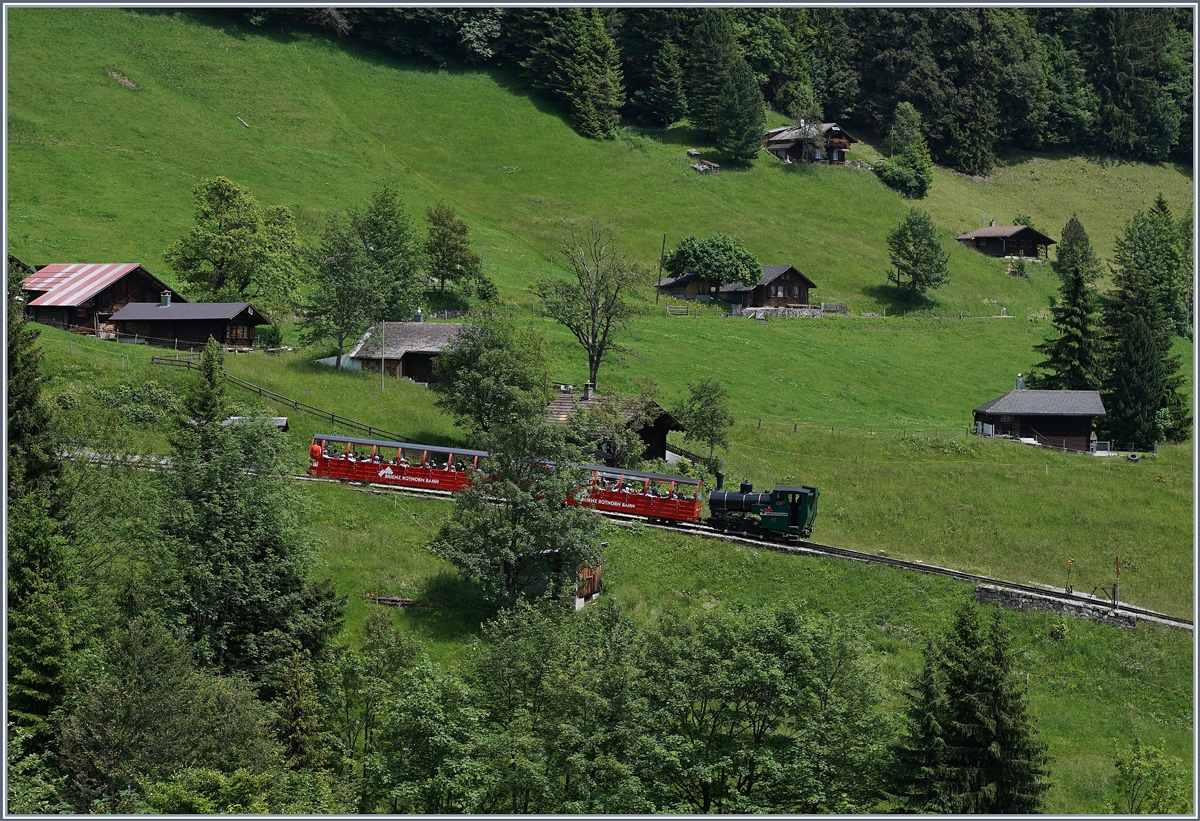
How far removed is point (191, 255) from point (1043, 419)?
172ft

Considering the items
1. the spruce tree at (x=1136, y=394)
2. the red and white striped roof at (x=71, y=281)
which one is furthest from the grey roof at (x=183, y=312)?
the spruce tree at (x=1136, y=394)

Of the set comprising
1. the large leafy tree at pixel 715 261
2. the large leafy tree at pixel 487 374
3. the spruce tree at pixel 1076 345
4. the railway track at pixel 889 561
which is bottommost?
the railway track at pixel 889 561

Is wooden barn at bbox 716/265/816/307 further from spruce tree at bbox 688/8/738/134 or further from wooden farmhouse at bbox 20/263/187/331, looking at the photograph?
wooden farmhouse at bbox 20/263/187/331

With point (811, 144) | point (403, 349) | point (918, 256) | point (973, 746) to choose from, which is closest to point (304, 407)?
point (403, 349)

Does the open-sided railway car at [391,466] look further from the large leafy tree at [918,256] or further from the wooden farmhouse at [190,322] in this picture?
the large leafy tree at [918,256]

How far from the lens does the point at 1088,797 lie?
1475 inches

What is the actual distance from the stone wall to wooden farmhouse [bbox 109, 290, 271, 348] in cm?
4543

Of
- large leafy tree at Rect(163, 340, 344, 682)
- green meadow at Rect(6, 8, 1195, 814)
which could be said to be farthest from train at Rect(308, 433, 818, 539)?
large leafy tree at Rect(163, 340, 344, 682)

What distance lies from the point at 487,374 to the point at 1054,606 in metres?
26.0

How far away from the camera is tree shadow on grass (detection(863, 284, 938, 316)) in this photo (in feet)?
363

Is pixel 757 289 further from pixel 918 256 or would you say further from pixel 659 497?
pixel 659 497

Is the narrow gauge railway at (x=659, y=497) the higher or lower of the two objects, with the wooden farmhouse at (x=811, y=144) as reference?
lower

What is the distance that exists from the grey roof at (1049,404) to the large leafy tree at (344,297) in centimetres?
3536

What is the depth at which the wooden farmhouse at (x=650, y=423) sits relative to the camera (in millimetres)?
61344
